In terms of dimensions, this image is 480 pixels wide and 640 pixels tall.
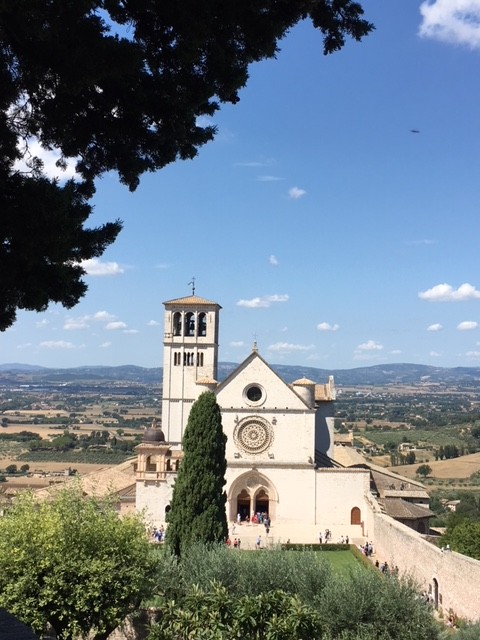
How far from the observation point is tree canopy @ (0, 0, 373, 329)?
22.7 feet

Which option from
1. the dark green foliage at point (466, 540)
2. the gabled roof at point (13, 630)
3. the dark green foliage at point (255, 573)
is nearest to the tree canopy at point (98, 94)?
the gabled roof at point (13, 630)

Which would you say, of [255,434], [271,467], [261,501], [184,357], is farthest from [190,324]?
[261,501]

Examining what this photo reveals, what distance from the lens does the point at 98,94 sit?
859cm

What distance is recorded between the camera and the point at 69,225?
7926 millimetres

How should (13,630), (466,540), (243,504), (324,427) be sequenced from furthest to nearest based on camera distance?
(324,427), (243,504), (466,540), (13,630)

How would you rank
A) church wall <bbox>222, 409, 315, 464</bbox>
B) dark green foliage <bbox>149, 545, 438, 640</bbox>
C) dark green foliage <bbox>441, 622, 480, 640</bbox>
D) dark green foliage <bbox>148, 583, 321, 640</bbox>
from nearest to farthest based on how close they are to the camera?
1. dark green foliage <bbox>148, 583, 321, 640</bbox>
2. dark green foliage <bbox>149, 545, 438, 640</bbox>
3. dark green foliage <bbox>441, 622, 480, 640</bbox>
4. church wall <bbox>222, 409, 315, 464</bbox>

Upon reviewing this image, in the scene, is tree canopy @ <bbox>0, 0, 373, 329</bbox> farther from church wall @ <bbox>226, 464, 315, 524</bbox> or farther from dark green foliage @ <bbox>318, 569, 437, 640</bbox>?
church wall @ <bbox>226, 464, 315, 524</bbox>

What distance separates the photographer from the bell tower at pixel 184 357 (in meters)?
42.2

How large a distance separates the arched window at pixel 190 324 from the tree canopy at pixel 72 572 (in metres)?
24.9

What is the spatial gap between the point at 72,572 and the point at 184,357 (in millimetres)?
26251

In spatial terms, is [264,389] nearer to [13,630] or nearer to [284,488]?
[284,488]

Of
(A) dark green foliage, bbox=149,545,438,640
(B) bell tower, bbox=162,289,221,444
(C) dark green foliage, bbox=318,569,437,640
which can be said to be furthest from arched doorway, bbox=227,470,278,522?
(C) dark green foliage, bbox=318,569,437,640

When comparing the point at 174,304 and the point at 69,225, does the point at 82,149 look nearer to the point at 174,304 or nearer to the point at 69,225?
the point at 69,225

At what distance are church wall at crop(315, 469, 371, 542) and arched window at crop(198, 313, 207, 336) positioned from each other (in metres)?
11.4
